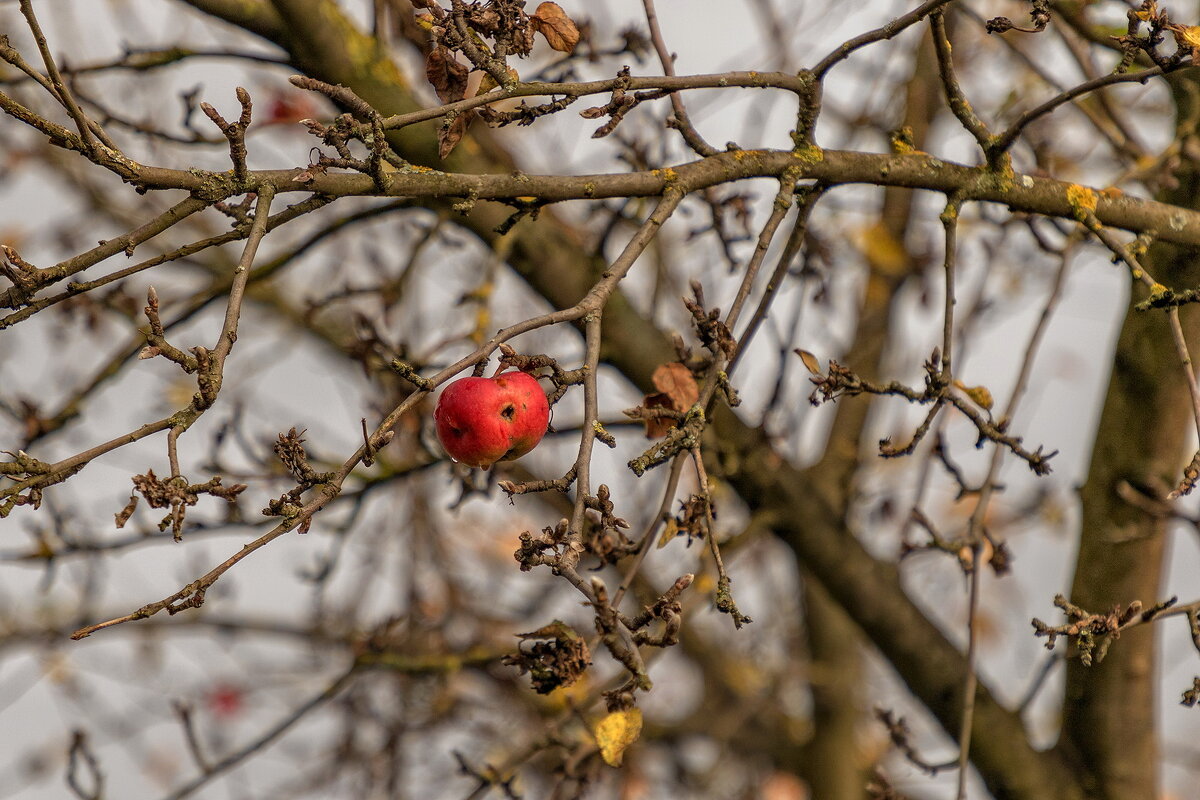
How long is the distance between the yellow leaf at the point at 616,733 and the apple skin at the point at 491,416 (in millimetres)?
360

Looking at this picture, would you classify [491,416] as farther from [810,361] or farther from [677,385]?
[810,361]

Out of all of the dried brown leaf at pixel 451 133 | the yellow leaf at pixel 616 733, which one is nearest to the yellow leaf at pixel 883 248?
the dried brown leaf at pixel 451 133

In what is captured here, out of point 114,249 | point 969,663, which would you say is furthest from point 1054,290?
point 114,249

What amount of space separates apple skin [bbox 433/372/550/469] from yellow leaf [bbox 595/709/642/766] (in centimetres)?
36

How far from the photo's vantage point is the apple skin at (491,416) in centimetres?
114

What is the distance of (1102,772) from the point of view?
2309 millimetres

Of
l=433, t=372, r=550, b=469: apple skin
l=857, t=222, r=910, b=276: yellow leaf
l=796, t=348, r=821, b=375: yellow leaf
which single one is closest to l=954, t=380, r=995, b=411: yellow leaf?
l=796, t=348, r=821, b=375: yellow leaf

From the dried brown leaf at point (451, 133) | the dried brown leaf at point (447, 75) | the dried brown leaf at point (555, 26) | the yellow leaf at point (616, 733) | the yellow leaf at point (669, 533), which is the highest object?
the dried brown leaf at point (555, 26)

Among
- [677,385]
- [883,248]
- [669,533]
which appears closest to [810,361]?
[677,385]

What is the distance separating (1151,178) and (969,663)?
1.14m

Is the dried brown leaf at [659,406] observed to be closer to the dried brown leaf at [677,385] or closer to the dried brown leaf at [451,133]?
the dried brown leaf at [677,385]

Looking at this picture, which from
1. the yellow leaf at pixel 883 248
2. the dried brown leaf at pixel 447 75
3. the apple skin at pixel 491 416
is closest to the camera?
the apple skin at pixel 491 416

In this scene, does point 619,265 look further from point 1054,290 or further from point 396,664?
point 396,664

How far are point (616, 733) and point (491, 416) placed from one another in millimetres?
429
